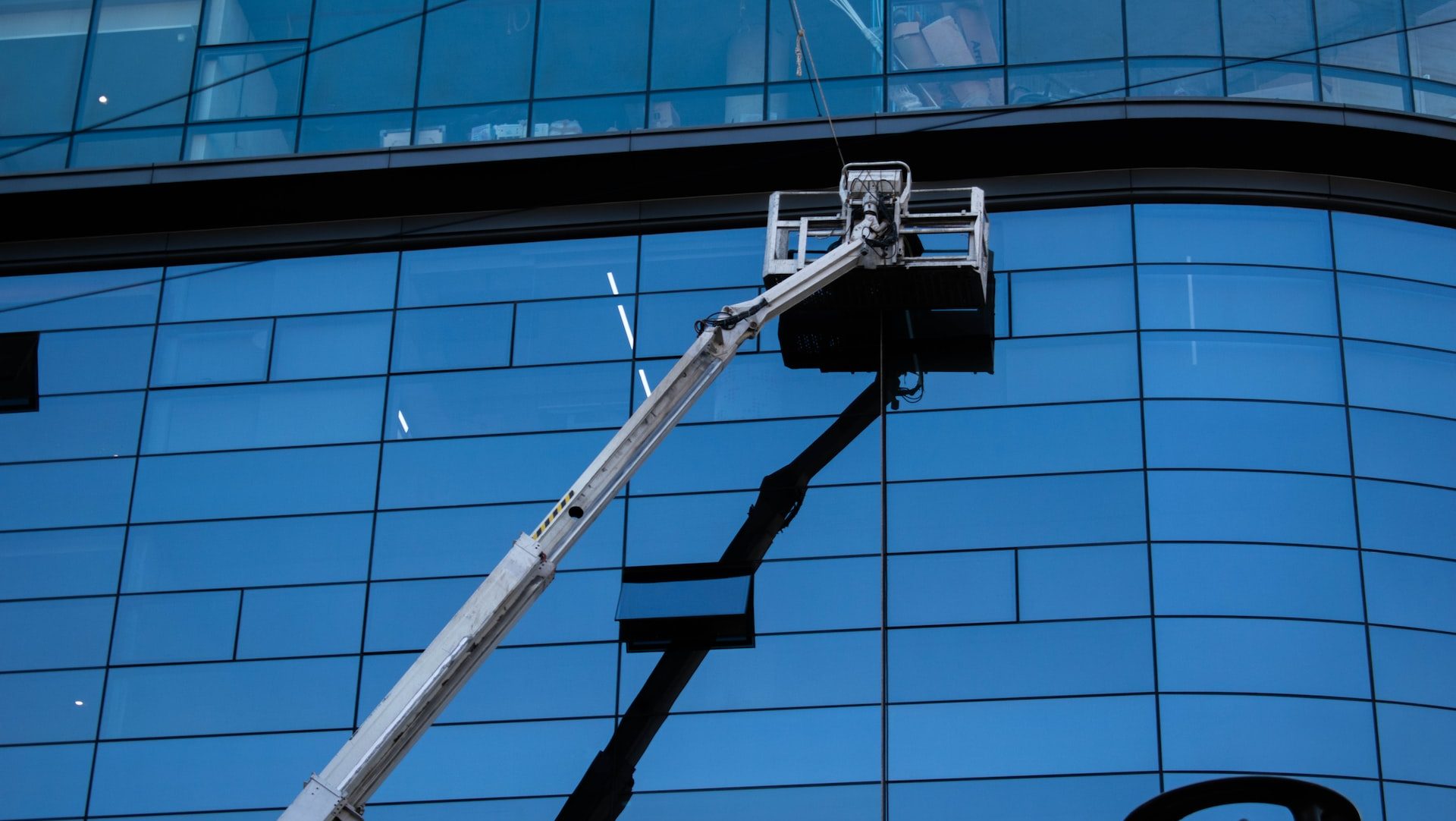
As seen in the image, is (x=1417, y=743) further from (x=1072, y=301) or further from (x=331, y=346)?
(x=331, y=346)

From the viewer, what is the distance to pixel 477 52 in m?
33.5

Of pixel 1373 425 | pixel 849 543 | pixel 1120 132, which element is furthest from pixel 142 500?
pixel 1373 425

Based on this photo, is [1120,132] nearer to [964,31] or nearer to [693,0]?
[964,31]

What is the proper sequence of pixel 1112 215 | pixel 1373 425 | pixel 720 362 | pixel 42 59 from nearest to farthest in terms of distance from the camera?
pixel 720 362, pixel 1373 425, pixel 1112 215, pixel 42 59

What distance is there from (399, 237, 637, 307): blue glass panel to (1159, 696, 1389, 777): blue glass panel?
1010cm

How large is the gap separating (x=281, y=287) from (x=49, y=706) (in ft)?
25.9

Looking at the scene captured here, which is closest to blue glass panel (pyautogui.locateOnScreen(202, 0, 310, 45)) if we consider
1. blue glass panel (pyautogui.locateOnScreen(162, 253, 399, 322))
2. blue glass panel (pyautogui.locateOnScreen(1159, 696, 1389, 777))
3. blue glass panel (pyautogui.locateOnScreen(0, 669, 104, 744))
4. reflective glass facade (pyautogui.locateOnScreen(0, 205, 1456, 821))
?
blue glass panel (pyautogui.locateOnScreen(162, 253, 399, 322))

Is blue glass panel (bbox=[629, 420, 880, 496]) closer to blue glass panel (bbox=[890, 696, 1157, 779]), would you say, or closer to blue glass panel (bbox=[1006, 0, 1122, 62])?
blue glass panel (bbox=[890, 696, 1157, 779])

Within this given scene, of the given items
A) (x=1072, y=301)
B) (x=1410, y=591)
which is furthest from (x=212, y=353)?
(x=1410, y=591)

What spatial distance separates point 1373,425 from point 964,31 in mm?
9136

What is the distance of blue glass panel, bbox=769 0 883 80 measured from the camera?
32.4m

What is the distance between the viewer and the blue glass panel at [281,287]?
3288 centimetres

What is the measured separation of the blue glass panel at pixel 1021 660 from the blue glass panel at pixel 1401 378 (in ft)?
17.9

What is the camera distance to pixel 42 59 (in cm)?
3475
